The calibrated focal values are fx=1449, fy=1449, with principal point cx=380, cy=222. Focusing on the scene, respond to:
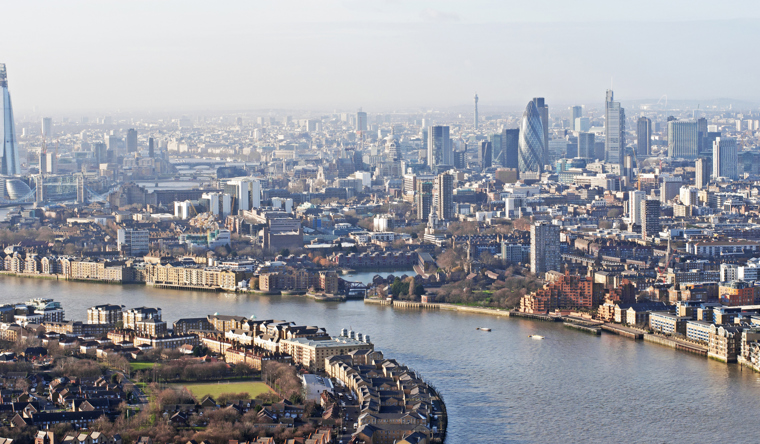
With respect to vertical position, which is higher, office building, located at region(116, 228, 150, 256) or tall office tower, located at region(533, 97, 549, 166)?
tall office tower, located at region(533, 97, 549, 166)

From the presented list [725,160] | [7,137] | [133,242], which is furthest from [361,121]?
[133,242]

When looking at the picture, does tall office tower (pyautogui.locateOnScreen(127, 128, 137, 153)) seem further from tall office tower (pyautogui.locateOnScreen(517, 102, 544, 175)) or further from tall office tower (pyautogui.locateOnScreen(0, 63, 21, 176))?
tall office tower (pyautogui.locateOnScreen(517, 102, 544, 175))

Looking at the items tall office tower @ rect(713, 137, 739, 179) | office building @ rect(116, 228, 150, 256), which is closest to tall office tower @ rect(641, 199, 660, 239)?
office building @ rect(116, 228, 150, 256)

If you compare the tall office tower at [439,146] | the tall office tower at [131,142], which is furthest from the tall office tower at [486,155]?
the tall office tower at [131,142]

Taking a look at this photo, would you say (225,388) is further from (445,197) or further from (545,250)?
(445,197)

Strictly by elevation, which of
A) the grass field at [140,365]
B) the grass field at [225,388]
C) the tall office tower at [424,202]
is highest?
the tall office tower at [424,202]

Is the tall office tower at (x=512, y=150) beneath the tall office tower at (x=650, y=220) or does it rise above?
above

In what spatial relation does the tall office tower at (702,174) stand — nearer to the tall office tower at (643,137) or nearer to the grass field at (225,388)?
the tall office tower at (643,137)
